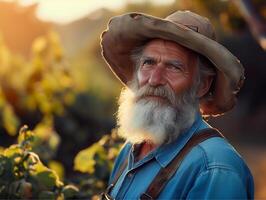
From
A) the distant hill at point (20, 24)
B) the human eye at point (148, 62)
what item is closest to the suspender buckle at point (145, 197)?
the human eye at point (148, 62)

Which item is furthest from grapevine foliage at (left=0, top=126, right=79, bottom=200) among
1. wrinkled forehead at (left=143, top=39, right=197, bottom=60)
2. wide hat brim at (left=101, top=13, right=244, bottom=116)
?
wrinkled forehead at (left=143, top=39, right=197, bottom=60)

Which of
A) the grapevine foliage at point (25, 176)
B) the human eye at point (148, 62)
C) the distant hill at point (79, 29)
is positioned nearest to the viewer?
the human eye at point (148, 62)

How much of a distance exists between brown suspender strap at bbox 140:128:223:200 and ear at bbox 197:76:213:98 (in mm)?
338

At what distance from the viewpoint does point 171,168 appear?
256 cm

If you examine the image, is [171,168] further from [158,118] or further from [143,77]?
[143,77]

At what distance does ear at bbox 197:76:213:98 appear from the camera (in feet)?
9.70

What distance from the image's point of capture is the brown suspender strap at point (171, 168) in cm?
253

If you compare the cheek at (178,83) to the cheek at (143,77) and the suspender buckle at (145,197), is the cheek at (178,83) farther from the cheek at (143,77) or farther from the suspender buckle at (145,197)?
the suspender buckle at (145,197)

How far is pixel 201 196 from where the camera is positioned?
7.79 ft

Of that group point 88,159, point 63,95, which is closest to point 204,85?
point 88,159

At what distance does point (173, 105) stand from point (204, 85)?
0.23 meters

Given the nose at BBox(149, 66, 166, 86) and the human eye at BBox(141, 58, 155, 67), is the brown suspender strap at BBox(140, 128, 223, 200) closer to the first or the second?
the nose at BBox(149, 66, 166, 86)

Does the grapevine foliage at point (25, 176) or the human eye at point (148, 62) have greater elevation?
the human eye at point (148, 62)

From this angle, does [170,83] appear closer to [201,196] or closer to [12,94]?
[201,196]
